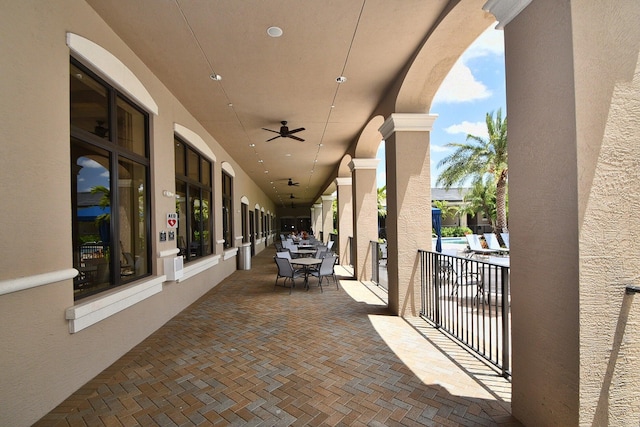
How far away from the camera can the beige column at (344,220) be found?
9953mm

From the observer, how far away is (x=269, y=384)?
274cm

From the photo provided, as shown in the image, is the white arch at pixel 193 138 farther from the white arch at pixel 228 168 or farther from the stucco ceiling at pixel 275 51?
the white arch at pixel 228 168

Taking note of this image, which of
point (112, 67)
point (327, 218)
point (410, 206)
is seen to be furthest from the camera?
point (327, 218)

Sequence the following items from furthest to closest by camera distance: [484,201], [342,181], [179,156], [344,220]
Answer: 1. [484,201]
2. [342,181]
3. [344,220]
4. [179,156]

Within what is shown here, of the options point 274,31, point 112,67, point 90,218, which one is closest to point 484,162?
point 274,31

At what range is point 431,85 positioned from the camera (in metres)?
4.26

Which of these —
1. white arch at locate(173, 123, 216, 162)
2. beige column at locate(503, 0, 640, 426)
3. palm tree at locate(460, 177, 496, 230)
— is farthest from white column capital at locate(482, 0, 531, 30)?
palm tree at locate(460, 177, 496, 230)

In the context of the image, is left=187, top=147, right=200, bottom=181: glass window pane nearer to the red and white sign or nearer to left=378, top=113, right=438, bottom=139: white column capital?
the red and white sign

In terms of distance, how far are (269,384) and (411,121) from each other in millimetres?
3818

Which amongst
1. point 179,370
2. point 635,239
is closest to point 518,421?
point 635,239

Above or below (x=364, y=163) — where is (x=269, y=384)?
below

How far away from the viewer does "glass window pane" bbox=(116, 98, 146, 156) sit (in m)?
3.66

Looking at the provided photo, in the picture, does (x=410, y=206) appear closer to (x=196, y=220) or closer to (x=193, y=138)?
(x=193, y=138)

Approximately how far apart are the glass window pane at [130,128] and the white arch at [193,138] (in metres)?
0.89
